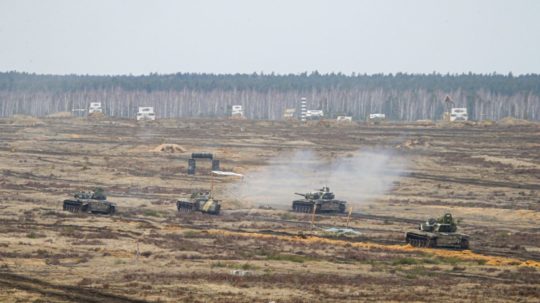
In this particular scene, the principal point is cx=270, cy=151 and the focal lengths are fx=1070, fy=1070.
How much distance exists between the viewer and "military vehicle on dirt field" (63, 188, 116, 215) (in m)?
75.2

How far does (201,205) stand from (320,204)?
9.58m

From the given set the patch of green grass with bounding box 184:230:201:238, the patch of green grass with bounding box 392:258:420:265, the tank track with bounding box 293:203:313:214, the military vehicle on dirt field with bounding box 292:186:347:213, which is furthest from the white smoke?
the patch of green grass with bounding box 392:258:420:265

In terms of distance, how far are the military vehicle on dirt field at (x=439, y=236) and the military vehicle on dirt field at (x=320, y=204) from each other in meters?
19.8

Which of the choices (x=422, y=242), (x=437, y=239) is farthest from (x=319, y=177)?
(x=437, y=239)

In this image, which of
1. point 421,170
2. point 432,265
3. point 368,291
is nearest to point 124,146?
point 421,170

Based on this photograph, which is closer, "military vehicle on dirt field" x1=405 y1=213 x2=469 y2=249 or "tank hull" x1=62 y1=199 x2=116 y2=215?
"military vehicle on dirt field" x1=405 y1=213 x2=469 y2=249

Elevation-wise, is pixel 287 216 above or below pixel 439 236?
below

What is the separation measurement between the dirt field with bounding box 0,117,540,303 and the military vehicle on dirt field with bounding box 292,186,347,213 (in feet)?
6.01

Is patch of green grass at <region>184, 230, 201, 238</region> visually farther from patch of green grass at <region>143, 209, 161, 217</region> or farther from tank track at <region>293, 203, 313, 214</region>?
tank track at <region>293, 203, 313, 214</region>

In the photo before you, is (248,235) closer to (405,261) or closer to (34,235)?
(34,235)

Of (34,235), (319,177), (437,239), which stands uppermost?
(319,177)

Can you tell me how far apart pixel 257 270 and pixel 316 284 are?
4.76 meters

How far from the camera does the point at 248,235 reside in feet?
206

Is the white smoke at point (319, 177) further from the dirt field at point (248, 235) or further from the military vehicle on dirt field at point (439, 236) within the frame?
the military vehicle on dirt field at point (439, 236)
